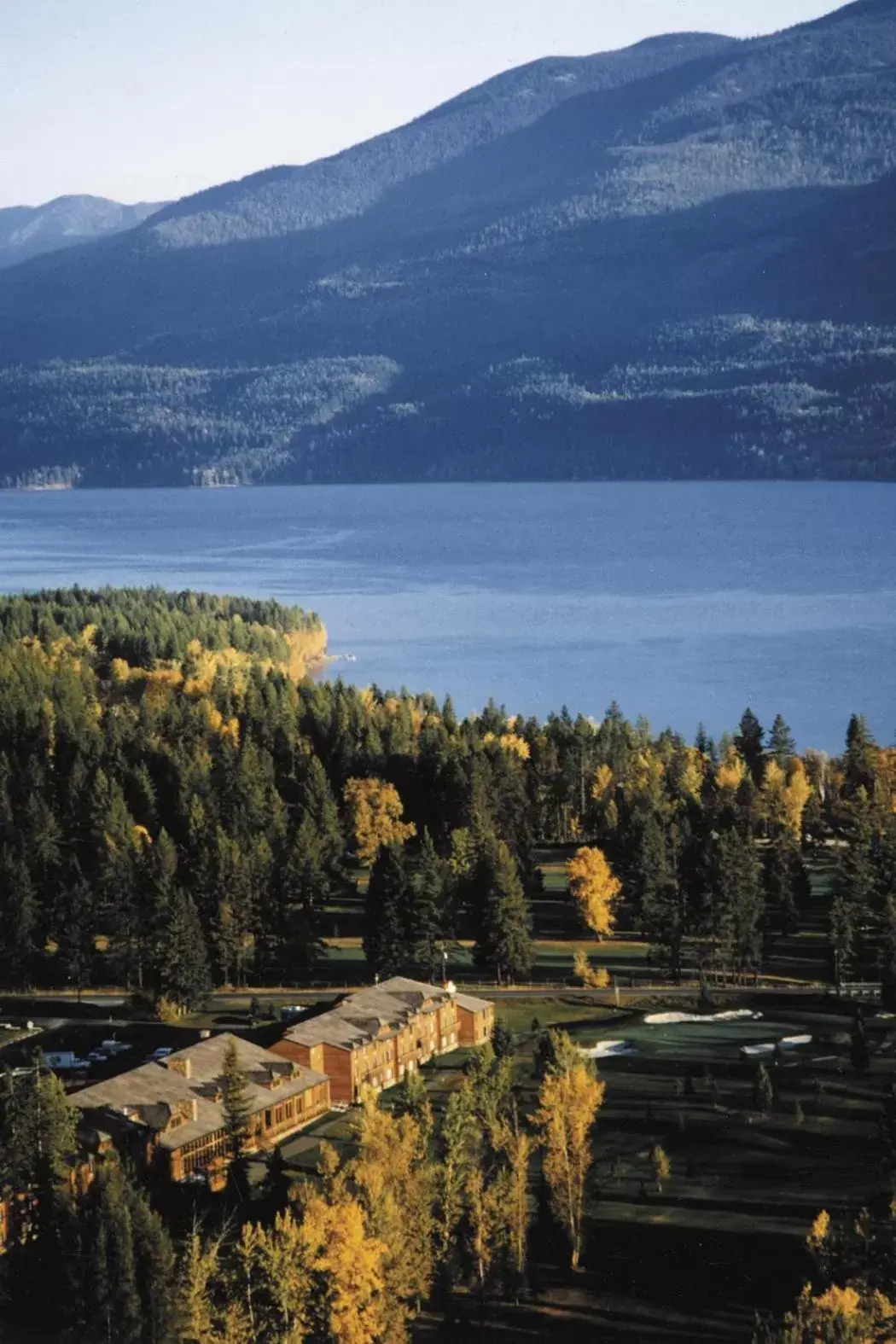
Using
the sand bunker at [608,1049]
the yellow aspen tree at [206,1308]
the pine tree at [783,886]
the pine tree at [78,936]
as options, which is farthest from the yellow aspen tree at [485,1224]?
the pine tree at [783,886]

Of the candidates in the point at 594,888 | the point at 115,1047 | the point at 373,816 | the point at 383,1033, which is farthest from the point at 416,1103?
the point at 373,816

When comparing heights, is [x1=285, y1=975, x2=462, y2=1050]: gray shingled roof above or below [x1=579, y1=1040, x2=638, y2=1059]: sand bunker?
above

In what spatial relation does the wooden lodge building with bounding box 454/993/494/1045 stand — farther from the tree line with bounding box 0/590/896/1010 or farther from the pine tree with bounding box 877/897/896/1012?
the pine tree with bounding box 877/897/896/1012

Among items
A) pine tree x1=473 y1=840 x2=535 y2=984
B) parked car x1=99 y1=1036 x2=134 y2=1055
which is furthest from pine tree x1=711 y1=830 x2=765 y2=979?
parked car x1=99 y1=1036 x2=134 y2=1055

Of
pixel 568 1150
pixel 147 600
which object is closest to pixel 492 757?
pixel 568 1150

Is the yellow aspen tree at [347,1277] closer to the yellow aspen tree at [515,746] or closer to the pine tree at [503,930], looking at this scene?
the pine tree at [503,930]

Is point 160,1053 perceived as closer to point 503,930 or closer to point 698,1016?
point 503,930

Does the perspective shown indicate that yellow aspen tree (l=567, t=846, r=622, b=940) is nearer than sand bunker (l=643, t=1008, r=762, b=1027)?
No
